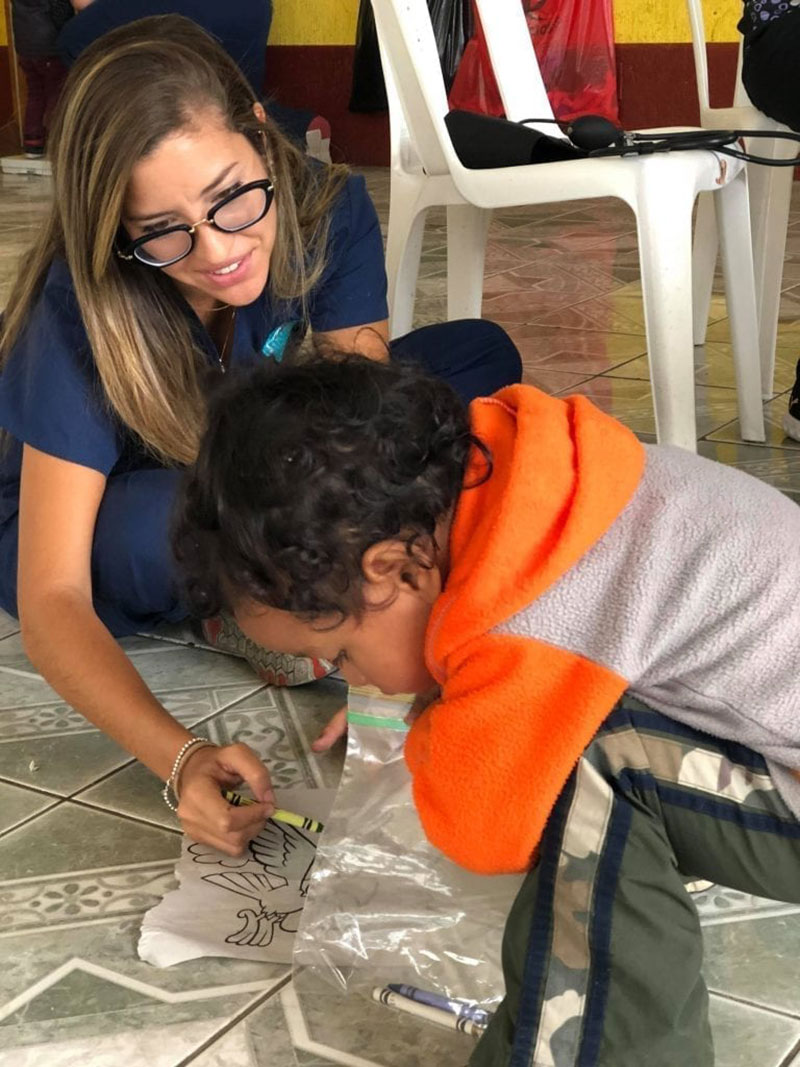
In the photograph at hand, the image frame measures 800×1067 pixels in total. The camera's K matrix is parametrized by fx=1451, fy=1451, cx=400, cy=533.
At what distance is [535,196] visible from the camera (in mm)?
2068

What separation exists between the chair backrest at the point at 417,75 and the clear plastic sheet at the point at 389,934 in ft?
4.14

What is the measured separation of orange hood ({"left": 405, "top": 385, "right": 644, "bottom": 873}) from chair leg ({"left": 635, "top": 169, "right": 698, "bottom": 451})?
1.03 m

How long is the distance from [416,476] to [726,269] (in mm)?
1469

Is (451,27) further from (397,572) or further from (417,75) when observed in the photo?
(397,572)

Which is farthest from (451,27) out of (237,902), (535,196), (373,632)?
(373,632)

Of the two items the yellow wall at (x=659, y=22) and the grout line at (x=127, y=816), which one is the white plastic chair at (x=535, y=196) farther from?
the yellow wall at (x=659, y=22)

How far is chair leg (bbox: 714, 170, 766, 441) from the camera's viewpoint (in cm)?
219

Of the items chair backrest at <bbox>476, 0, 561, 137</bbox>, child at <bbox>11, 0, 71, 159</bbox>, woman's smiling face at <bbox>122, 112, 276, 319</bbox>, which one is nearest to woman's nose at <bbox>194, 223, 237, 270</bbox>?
woman's smiling face at <bbox>122, 112, 276, 319</bbox>

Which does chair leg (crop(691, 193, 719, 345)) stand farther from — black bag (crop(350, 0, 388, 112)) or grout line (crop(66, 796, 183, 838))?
black bag (crop(350, 0, 388, 112))

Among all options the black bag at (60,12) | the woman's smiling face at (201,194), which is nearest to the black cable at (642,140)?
the woman's smiling face at (201,194)

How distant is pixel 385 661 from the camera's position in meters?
0.97

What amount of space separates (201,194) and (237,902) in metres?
0.63

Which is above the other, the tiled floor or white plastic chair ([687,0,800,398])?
white plastic chair ([687,0,800,398])

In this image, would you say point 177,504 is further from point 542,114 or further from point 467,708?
point 542,114
